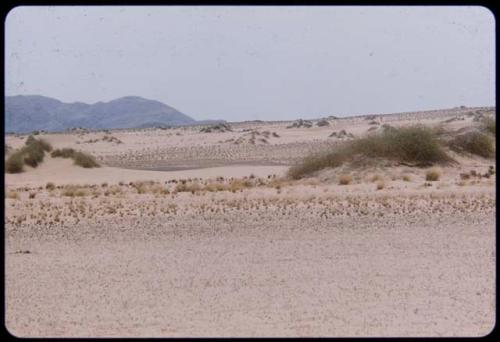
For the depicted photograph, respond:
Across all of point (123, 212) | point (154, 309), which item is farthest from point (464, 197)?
point (154, 309)

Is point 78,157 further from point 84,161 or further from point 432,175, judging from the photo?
point 432,175

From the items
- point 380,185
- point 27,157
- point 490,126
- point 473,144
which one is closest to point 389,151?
point 473,144

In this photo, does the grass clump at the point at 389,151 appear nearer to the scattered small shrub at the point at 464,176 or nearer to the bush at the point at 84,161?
the scattered small shrub at the point at 464,176

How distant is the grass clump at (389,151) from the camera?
31359 mm

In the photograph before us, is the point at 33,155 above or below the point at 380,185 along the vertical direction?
above

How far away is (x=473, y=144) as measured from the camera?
34.5m

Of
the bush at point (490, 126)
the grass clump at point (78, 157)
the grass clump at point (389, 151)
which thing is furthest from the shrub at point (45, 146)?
the bush at point (490, 126)

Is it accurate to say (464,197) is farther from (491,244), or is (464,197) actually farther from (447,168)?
(447,168)

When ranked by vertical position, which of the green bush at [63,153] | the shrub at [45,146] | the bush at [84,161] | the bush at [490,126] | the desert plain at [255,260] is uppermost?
the bush at [490,126]

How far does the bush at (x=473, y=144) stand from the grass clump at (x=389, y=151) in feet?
8.42

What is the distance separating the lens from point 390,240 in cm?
1459

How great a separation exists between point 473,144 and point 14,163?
71.0ft

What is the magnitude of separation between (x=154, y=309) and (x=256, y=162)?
126 feet

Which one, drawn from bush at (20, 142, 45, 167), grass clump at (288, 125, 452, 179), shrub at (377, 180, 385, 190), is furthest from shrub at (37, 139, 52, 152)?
shrub at (377, 180, 385, 190)
